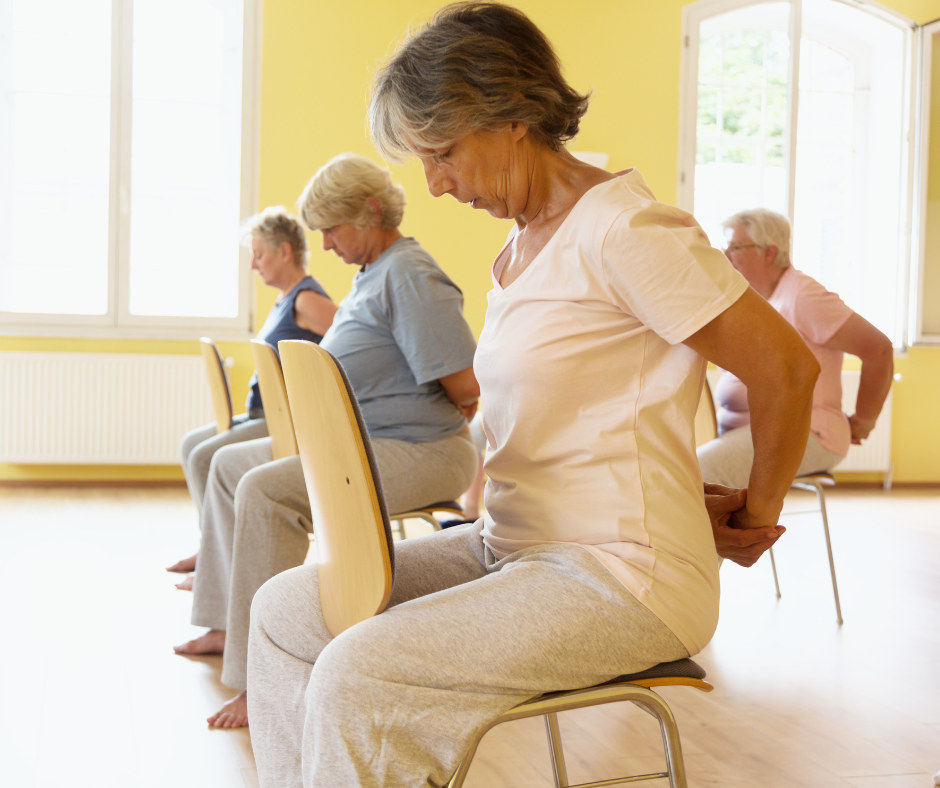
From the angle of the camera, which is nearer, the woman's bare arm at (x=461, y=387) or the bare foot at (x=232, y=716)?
the bare foot at (x=232, y=716)

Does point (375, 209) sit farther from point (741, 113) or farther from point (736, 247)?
point (741, 113)

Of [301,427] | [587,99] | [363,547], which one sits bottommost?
[363,547]

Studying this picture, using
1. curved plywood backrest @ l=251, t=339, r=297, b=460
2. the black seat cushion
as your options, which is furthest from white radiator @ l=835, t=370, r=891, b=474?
the black seat cushion

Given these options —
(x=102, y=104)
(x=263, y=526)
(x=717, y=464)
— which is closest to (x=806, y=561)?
(x=717, y=464)

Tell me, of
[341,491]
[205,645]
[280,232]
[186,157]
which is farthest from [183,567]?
[186,157]

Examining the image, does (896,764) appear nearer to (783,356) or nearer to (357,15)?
(783,356)

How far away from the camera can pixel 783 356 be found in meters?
1.02

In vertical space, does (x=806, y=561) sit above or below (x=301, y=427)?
below

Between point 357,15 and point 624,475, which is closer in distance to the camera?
point 624,475

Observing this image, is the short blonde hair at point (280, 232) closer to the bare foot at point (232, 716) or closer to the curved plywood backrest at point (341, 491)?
the bare foot at point (232, 716)

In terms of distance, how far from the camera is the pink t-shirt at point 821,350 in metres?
2.75

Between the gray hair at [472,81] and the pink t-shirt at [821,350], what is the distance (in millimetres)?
1753

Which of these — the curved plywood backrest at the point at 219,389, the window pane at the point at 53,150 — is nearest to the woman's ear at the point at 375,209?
the curved plywood backrest at the point at 219,389

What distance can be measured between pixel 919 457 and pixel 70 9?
5.69 m
